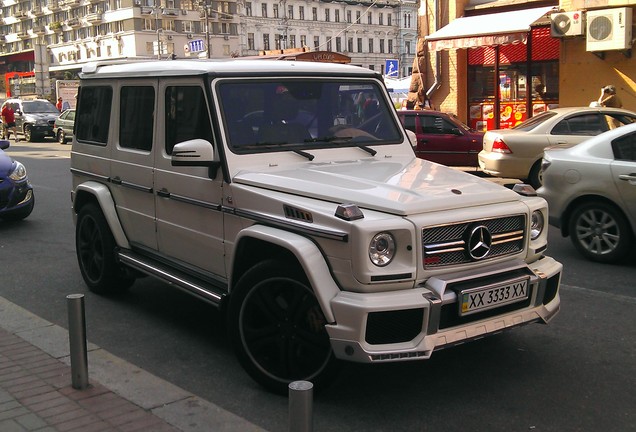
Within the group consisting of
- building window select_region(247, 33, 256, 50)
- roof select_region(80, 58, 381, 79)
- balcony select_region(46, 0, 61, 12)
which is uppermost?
balcony select_region(46, 0, 61, 12)

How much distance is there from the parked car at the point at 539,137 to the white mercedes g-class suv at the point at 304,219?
327 inches

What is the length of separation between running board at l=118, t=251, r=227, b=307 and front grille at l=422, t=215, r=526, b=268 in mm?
1498

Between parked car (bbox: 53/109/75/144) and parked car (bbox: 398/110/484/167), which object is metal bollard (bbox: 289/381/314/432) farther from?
parked car (bbox: 53/109/75/144)

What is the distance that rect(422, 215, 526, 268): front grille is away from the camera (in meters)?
4.14

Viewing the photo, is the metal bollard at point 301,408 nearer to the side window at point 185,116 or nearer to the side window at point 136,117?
the side window at point 185,116

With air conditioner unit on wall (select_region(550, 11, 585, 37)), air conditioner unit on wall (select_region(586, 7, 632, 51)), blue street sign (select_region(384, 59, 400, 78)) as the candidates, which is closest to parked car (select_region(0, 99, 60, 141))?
blue street sign (select_region(384, 59, 400, 78))

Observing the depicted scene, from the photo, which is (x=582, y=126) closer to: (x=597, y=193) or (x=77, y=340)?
(x=597, y=193)

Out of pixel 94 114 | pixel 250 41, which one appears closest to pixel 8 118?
pixel 94 114

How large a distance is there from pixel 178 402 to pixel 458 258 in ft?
5.99

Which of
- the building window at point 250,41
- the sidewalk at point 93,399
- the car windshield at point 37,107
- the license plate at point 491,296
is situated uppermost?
the building window at point 250,41

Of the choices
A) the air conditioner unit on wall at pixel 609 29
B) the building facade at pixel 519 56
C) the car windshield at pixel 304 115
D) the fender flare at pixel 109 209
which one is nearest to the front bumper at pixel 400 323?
the car windshield at pixel 304 115

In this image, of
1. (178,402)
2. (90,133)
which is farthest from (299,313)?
(90,133)

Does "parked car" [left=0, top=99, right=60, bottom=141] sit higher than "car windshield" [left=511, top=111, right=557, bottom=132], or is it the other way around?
"parked car" [left=0, top=99, right=60, bottom=141]

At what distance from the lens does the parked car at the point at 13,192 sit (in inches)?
422
